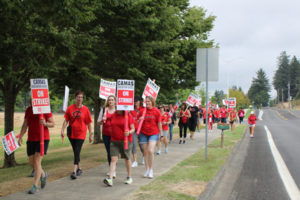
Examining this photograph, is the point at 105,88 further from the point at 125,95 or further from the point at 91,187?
the point at 91,187

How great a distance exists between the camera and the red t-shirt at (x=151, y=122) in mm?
7824

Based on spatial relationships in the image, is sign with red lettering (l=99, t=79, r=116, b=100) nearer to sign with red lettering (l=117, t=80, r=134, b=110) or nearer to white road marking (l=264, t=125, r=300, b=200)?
sign with red lettering (l=117, t=80, r=134, b=110)

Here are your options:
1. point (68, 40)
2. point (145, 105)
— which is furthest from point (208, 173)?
point (68, 40)

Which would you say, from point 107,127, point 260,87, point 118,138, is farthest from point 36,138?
point 260,87

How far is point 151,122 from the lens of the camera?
7891mm

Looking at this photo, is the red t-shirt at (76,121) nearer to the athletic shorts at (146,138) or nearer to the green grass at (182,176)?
the athletic shorts at (146,138)

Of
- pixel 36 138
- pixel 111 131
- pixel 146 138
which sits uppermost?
Result: pixel 111 131

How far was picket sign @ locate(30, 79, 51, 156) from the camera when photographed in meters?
6.23

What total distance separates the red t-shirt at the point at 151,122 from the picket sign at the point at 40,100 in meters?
2.36

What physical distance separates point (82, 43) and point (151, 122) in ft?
8.83

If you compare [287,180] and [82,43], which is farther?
[82,43]

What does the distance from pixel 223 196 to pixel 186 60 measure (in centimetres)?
1378

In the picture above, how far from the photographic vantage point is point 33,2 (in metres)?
6.29

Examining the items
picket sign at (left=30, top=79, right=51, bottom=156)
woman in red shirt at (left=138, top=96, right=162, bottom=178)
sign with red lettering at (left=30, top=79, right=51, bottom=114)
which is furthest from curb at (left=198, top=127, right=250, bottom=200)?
sign with red lettering at (left=30, top=79, right=51, bottom=114)
